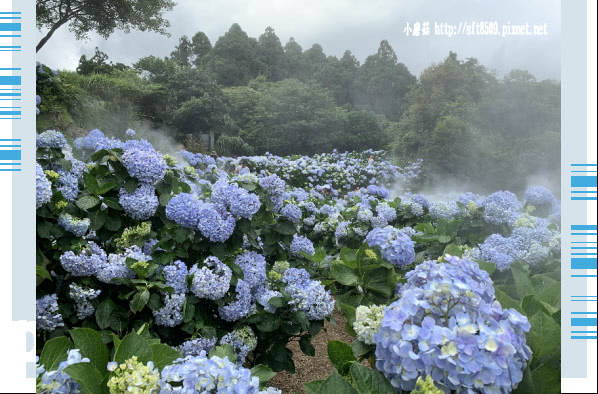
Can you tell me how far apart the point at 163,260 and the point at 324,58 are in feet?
12.8

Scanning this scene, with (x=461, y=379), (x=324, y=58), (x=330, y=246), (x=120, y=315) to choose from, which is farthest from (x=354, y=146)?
(x=461, y=379)

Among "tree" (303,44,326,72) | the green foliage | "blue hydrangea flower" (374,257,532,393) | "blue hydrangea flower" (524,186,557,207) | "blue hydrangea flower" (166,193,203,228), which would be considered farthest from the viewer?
"tree" (303,44,326,72)

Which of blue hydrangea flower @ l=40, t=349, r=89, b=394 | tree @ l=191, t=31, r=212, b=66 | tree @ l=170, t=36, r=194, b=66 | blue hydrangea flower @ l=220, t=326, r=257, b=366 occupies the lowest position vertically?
blue hydrangea flower @ l=220, t=326, r=257, b=366

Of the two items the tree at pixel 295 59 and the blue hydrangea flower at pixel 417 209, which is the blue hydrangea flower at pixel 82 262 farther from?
the tree at pixel 295 59

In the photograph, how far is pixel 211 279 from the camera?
142 centimetres

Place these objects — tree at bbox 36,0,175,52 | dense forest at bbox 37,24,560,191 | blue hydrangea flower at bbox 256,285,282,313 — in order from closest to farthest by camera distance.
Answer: blue hydrangea flower at bbox 256,285,282,313
tree at bbox 36,0,175,52
dense forest at bbox 37,24,560,191

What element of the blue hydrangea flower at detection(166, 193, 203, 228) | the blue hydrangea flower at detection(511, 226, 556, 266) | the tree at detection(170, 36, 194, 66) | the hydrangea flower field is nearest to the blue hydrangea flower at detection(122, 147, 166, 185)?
the hydrangea flower field

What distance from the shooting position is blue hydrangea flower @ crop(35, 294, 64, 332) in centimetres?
132

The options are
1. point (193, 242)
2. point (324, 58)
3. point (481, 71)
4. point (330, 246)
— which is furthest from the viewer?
point (324, 58)

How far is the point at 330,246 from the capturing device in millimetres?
3445

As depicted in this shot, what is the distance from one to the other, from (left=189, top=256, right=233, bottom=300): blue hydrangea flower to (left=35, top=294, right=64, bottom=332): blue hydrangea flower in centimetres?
43

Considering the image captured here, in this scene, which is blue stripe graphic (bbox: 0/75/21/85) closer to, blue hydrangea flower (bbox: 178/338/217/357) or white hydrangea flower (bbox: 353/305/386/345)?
white hydrangea flower (bbox: 353/305/386/345)

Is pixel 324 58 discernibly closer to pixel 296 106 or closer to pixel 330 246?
pixel 330 246

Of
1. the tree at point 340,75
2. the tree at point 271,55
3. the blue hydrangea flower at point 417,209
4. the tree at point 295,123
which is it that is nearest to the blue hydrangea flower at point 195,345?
the blue hydrangea flower at point 417,209
